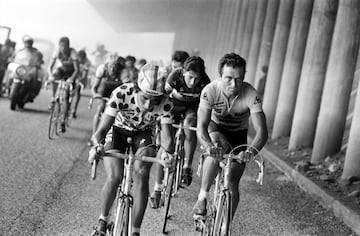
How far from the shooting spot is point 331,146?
12461 millimetres

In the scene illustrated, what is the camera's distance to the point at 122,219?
16.4 feet

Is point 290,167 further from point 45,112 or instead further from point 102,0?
point 102,0

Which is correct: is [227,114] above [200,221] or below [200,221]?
above

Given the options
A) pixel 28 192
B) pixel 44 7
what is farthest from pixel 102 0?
pixel 28 192

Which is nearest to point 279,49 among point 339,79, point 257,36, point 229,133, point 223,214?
point 257,36

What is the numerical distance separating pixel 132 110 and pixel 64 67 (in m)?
8.43

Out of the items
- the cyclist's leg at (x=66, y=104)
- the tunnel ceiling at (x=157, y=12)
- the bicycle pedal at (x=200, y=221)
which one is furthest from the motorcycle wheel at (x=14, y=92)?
the tunnel ceiling at (x=157, y=12)

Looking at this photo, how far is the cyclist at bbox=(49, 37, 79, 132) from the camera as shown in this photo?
13.6 meters

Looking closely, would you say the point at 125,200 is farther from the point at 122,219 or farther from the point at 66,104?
the point at 66,104

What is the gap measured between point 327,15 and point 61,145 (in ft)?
20.7

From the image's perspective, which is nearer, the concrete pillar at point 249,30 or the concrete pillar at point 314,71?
the concrete pillar at point 314,71

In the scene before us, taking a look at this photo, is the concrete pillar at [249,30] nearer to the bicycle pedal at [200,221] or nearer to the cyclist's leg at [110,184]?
the bicycle pedal at [200,221]

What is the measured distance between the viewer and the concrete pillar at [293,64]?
1641cm

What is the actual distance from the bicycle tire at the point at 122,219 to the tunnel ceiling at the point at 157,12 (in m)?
54.9
